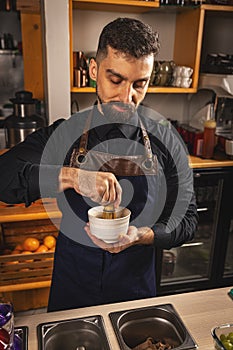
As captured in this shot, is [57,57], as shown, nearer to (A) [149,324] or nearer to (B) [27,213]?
(B) [27,213]

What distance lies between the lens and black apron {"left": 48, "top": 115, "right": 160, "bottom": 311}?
48.5 inches

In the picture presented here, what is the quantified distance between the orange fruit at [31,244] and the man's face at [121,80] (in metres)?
1.18

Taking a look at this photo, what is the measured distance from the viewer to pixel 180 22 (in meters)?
2.56

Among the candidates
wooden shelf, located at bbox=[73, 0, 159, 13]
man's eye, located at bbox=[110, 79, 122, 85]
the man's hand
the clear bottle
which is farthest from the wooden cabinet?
the man's hand

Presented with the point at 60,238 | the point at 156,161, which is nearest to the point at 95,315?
the point at 60,238

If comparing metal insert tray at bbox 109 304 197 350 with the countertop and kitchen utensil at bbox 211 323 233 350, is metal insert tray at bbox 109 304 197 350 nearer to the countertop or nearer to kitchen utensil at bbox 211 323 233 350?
the countertop

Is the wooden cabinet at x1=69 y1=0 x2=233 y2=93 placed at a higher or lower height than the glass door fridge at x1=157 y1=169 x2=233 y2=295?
higher

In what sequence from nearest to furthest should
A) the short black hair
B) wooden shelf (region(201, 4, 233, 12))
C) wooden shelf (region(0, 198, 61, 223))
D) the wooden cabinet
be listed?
the short black hair → wooden shelf (region(0, 198, 61, 223)) → the wooden cabinet → wooden shelf (region(201, 4, 233, 12))

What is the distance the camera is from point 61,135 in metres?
1.29

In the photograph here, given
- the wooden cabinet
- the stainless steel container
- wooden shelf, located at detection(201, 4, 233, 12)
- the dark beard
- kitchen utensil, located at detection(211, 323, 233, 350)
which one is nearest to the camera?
kitchen utensil, located at detection(211, 323, 233, 350)

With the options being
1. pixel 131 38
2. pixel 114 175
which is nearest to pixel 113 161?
pixel 114 175

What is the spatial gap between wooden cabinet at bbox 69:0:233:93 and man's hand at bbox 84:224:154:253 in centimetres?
129

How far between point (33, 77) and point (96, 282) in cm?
175

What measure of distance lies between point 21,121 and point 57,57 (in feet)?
1.37
